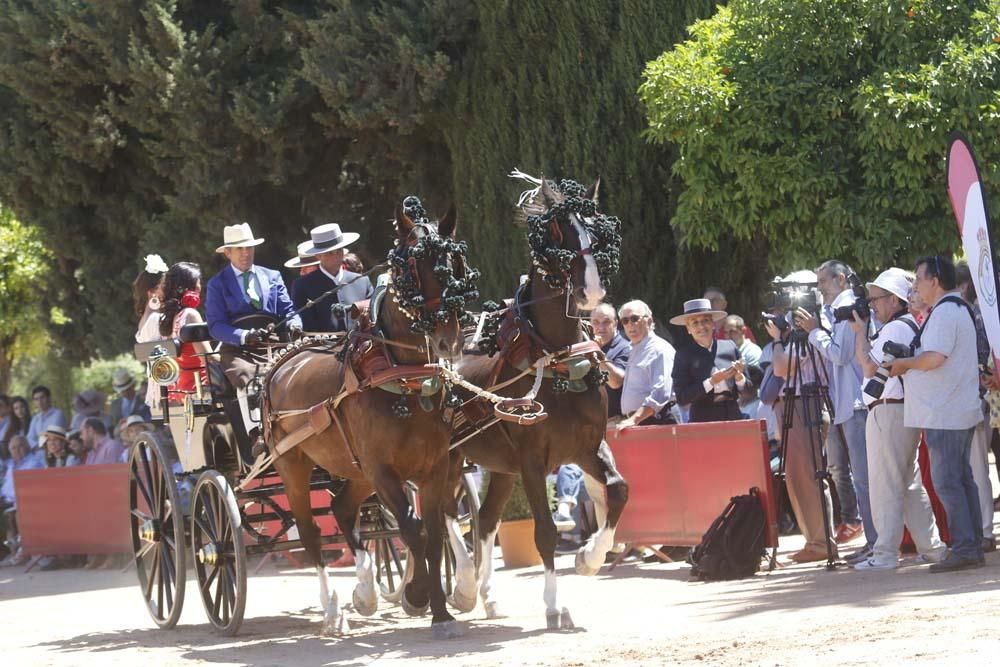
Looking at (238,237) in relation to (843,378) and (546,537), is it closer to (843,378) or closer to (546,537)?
(546,537)

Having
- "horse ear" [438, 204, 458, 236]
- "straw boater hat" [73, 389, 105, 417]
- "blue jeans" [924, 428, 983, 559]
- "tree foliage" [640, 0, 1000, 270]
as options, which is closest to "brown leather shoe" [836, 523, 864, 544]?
"blue jeans" [924, 428, 983, 559]

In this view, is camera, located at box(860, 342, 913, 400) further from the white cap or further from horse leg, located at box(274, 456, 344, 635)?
horse leg, located at box(274, 456, 344, 635)

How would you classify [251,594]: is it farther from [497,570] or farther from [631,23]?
[631,23]

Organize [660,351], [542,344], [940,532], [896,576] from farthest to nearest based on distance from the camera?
1. [660,351]
2. [940,532]
3. [896,576]
4. [542,344]

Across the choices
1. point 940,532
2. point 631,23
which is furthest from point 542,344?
point 631,23

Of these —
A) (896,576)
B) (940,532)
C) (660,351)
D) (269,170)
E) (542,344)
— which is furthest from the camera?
(269,170)

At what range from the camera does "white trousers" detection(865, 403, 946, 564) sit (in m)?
9.79

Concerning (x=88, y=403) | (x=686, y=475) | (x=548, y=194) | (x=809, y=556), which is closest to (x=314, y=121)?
(x=88, y=403)

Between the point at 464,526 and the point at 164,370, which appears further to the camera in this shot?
the point at 464,526

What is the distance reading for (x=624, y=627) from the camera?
848 cm

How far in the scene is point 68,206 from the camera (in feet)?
69.4

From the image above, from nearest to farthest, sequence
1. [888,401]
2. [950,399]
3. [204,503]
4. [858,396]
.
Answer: [950,399]
[888,401]
[204,503]
[858,396]

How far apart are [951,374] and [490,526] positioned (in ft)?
10.4

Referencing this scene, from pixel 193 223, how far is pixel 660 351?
994 cm
